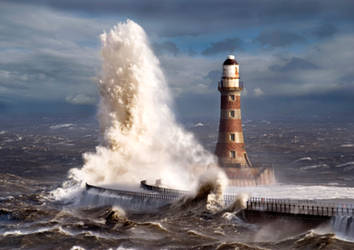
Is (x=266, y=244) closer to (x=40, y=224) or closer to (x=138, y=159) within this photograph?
(x=40, y=224)

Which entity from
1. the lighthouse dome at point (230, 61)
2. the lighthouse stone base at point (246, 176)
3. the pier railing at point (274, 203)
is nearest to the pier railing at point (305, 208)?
the pier railing at point (274, 203)

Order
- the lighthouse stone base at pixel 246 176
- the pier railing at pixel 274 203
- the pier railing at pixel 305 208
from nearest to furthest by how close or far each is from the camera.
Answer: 1. the pier railing at pixel 305 208
2. the pier railing at pixel 274 203
3. the lighthouse stone base at pixel 246 176

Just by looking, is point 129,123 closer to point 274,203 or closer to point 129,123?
point 129,123

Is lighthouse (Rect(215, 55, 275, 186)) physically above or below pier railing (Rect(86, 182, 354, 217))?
above

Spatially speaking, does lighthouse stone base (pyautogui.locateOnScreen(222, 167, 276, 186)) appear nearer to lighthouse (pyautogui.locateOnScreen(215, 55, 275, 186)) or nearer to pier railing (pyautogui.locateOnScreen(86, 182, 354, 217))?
lighthouse (pyautogui.locateOnScreen(215, 55, 275, 186))

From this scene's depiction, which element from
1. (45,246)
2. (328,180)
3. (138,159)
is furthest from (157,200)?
(328,180)

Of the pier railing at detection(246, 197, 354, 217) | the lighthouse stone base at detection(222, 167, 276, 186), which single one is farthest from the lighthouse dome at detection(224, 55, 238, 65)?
the pier railing at detection(246, 197, 354, 217)

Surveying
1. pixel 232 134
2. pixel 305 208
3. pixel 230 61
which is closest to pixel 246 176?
pixel 232 134

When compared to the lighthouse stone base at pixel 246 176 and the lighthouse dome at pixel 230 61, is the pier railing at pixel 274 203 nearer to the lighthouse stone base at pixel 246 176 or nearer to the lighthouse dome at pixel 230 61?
the lighthouse stone base at pixel 246 176
